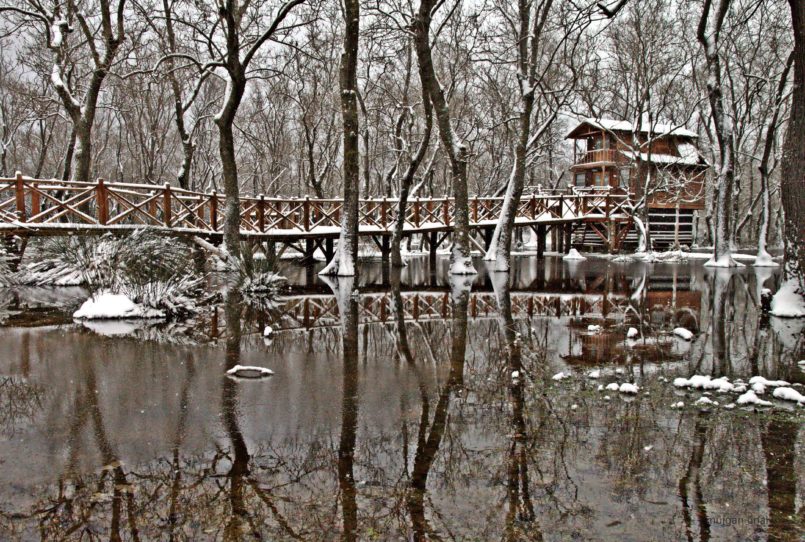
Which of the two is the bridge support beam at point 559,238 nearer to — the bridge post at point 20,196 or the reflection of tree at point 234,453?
the bridge post at point 20,196

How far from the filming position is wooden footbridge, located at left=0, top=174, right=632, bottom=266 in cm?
1397

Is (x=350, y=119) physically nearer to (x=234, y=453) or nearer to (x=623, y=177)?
(x=234, y=453)

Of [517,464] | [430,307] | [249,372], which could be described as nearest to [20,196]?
[430,307]

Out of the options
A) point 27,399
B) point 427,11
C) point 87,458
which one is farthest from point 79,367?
point 427,11

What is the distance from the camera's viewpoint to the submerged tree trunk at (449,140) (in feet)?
49.6

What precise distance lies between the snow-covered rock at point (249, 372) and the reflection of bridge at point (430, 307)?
8.45 feet

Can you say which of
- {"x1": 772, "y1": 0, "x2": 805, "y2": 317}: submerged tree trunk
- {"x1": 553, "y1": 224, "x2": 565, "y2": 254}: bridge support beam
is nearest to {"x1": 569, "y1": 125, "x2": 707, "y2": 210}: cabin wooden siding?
{"x1": 553, "y1": 224, "x2": 565, "y2": 254}: bridge support beam

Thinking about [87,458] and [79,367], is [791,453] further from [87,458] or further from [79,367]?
[79,367]

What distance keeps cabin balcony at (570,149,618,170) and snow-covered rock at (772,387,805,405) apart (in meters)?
29.7

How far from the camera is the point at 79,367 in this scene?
20.3ft

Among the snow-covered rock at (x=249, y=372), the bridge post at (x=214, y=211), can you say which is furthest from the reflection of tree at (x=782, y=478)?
the bridge post at (x=214, y=211)

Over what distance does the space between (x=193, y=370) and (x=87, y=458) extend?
2.36 meters

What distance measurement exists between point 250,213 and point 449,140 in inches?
288

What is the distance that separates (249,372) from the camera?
6035 mm
